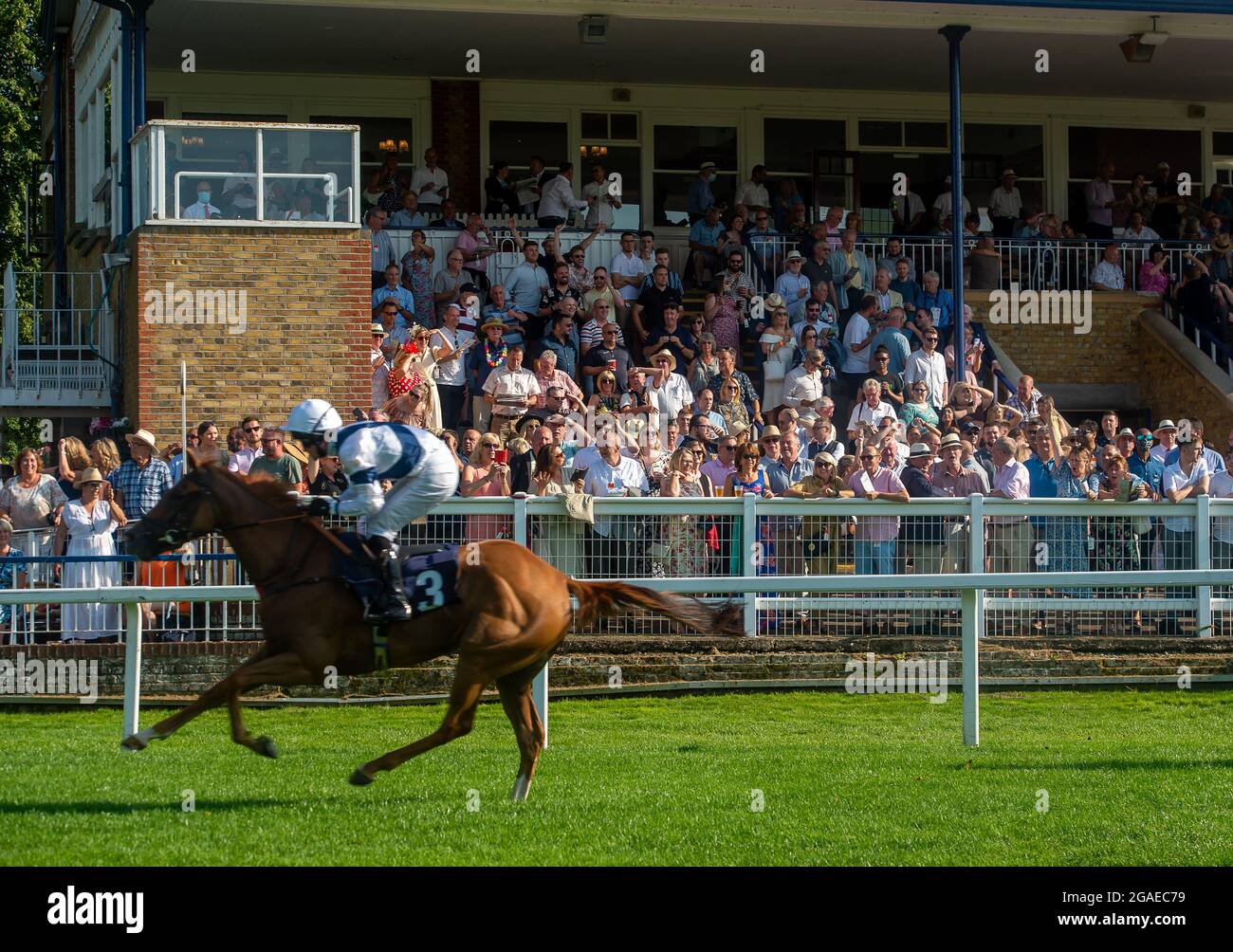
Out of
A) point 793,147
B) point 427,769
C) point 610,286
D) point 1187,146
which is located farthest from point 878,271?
point 427,769

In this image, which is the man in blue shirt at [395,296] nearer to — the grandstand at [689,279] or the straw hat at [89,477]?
the grandstand at [689,279]

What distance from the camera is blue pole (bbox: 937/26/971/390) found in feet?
64.2

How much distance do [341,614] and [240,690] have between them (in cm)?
63

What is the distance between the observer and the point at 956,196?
66.9ft

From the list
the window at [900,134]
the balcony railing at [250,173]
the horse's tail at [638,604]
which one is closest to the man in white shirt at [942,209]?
the window at [900,134]

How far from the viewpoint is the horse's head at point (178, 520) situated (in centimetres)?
892

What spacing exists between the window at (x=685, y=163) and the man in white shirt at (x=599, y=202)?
2595mm

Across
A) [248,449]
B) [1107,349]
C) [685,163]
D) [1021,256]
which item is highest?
[685,163]

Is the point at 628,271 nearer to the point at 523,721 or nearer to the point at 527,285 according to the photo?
the point at 527,285

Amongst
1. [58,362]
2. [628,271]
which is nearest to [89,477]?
[58,362]

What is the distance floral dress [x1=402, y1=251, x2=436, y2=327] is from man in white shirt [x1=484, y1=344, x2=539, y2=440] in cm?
221

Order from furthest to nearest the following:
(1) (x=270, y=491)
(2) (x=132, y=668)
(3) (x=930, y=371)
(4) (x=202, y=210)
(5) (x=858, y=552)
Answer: (3) (x=930, y=371) → (4) (x=202, y=210) → (5) (x=858, y=552) → (2) (x=132, y=668) → (1) (x=270, y=491)

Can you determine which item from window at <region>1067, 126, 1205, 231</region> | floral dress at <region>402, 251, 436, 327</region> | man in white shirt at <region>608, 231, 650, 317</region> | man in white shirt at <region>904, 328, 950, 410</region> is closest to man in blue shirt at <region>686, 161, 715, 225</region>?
man in white shirt at <region>608, 231, 650, 317</region>
